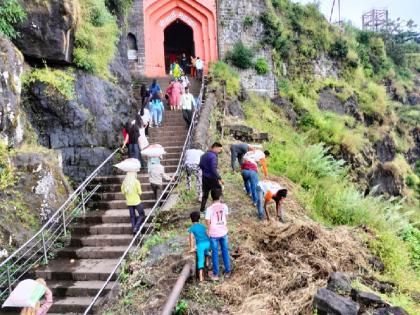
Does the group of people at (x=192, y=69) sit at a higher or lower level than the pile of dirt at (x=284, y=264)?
higher

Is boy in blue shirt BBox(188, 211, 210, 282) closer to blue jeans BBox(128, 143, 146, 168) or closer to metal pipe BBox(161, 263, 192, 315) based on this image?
metal pipe BBox(161, 263, 192, 315)

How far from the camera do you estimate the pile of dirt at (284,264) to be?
6801 mm

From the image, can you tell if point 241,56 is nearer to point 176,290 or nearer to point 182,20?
point 182,20

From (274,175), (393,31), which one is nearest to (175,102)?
(274,175)

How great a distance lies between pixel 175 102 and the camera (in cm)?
1702

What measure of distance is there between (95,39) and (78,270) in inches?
299

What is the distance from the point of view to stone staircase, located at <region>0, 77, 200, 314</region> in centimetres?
819

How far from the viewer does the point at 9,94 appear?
10.4 m

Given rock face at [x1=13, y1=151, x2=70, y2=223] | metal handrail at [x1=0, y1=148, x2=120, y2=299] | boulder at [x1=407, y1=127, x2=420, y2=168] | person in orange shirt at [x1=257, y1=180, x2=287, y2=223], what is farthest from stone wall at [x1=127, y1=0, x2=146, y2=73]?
boulder at [x1=407, y1=127, x2=420, y2=168]

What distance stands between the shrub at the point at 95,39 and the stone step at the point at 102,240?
5367 mm

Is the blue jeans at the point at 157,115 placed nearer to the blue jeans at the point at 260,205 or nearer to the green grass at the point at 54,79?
the green grass at the point at 54,79

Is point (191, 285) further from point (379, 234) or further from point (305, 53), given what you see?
point (305, 53)

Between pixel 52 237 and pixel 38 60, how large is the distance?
4.99 m

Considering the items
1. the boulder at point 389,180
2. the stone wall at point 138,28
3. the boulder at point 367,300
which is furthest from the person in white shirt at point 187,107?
the boulder at point 389,180
